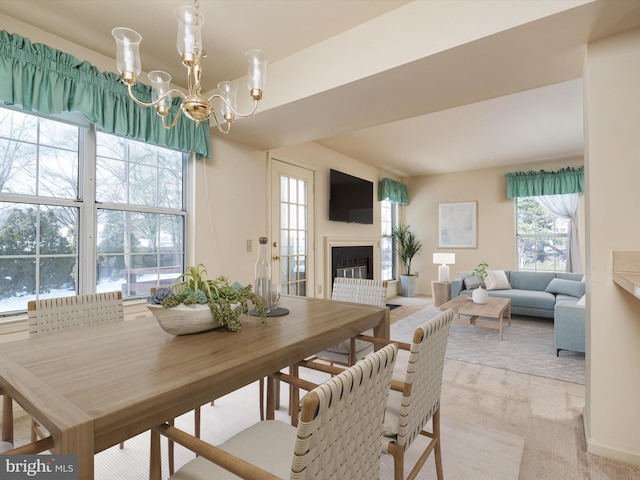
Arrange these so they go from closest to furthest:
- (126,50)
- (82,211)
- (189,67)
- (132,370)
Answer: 1. (132,370)
2. (126,50)
3. (189,67)
4. (82,211)

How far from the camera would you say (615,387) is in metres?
1.74

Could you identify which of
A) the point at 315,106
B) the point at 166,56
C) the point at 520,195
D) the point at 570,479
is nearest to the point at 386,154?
the point at 520,195

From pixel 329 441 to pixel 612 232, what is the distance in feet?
6.12

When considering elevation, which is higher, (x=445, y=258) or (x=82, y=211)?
(x=82, y=211)

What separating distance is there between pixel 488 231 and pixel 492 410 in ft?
15.8

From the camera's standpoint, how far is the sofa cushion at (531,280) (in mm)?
5215

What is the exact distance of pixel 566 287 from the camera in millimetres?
4762

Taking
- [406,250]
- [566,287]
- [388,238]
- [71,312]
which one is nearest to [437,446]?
[71,312]

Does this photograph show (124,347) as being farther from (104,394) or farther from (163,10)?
(163,10)

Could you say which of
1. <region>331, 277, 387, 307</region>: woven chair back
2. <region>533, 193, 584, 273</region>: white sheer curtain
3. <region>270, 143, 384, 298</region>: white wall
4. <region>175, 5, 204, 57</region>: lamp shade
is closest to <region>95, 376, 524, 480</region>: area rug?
<region>331, 277, 387, 307</region>: woven chair back

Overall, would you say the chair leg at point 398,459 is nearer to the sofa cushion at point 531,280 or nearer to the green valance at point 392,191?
the sofa cushion at point 531,280

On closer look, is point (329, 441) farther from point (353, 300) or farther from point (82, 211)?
point (82, 211)

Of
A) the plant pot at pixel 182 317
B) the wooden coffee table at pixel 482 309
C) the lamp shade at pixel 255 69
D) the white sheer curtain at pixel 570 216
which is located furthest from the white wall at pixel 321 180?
the white sheer curtain at pixel 570 216

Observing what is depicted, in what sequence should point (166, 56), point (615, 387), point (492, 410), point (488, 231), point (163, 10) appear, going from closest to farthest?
point (615, 387)
point (163, 10)
point (492, 410)
point (166, 56)
point (488, 231)
